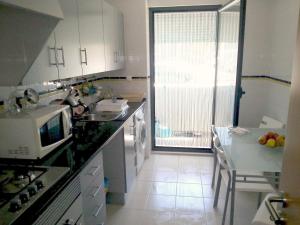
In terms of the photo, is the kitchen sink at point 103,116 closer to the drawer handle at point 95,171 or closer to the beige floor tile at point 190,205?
the drawer handle at point 95,171

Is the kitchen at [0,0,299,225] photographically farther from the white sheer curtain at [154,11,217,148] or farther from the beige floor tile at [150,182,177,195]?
Result: the white sheer curtain at [154,11,217,148]

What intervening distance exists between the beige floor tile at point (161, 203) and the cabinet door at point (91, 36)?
1472mm

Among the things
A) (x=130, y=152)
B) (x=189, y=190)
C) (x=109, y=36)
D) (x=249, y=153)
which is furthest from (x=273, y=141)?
(x=109, y=36)

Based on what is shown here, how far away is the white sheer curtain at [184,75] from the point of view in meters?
3.48

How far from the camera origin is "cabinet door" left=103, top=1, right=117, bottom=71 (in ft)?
8.67

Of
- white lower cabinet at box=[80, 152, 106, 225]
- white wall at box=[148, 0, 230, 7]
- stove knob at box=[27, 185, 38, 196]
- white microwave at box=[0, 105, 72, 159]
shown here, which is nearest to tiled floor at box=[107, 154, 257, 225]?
white lower cabinet at box=[80, 152, 106, 225]

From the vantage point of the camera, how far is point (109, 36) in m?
2.77

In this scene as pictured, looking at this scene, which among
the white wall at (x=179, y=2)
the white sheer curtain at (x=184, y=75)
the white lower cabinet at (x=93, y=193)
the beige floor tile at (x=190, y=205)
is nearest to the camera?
the white lower cabinet at (x=93, y=193)

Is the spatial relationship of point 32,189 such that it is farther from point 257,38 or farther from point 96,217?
point 257,38

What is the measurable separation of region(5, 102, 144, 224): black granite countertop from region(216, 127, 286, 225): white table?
3.17ft

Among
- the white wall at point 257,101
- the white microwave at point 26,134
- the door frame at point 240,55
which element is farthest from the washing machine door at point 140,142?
the white microwave at point 26,134

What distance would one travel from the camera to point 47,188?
1172mm

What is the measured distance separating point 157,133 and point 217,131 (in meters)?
1.61

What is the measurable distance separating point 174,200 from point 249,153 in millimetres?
1072
